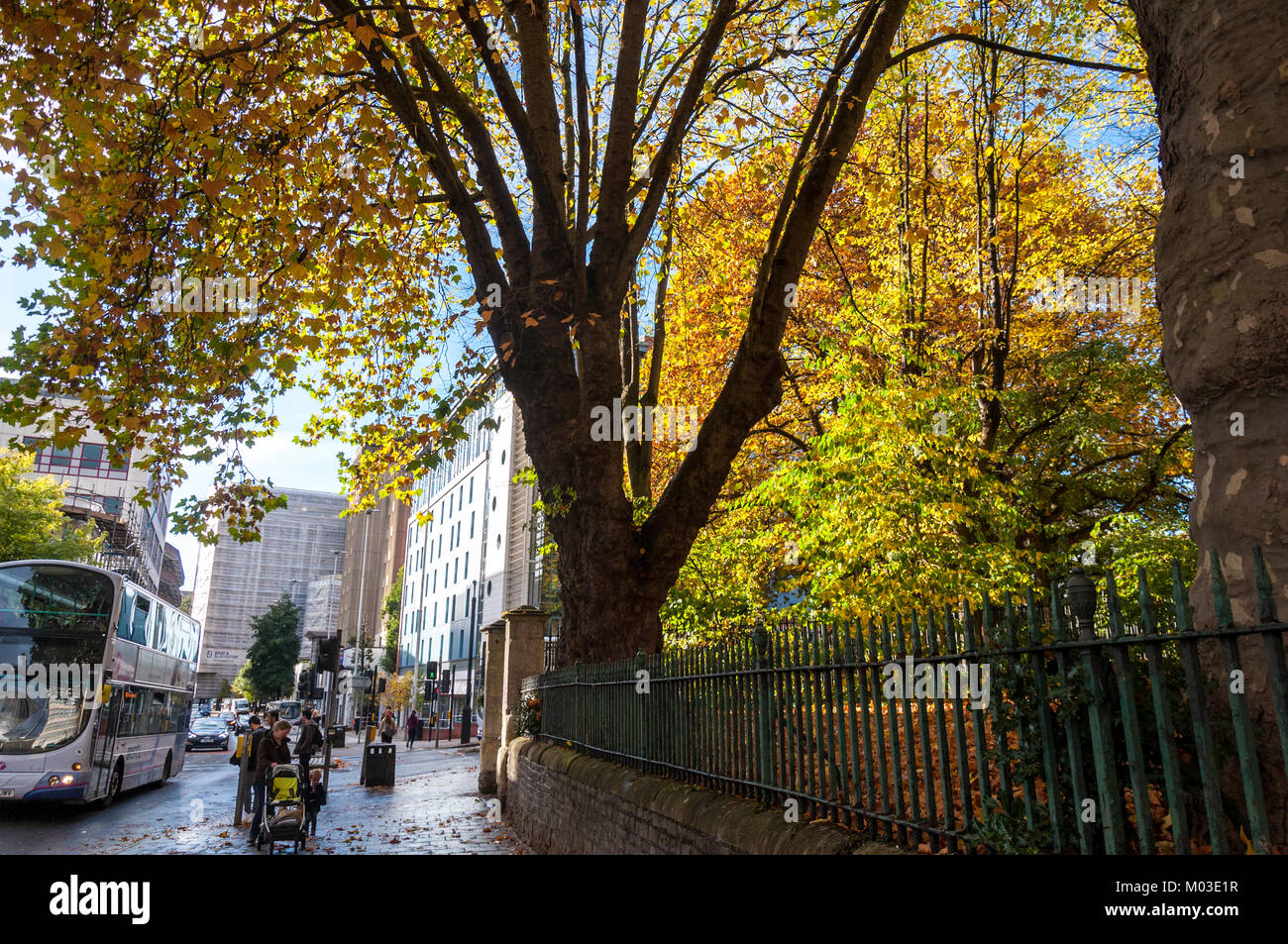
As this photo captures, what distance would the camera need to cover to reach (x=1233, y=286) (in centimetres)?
396

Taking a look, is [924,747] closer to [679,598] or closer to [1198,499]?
[1198,499]

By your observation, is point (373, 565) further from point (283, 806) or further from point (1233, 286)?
point (1233, 286)

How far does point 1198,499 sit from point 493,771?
15.7m

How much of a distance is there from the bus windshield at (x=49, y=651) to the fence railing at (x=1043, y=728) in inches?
589

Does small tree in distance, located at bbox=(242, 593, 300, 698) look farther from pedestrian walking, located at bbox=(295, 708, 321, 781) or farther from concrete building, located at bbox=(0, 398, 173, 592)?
pedestrian walking, located at bbox=(295, 708, 321, 781)

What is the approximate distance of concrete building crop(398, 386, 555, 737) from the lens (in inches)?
1981

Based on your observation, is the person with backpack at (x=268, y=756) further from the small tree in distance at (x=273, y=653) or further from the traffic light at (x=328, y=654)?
→ the small tree in distance at (x=273, y=653)

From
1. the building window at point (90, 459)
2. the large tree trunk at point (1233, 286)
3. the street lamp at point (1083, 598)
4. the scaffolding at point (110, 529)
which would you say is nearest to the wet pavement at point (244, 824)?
the street lamp at point (1083, 598)

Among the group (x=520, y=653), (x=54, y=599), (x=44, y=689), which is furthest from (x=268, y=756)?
(x=54, y=599)

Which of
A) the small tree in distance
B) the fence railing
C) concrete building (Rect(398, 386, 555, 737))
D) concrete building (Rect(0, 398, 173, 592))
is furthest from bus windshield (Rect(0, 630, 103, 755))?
the small tree in distance

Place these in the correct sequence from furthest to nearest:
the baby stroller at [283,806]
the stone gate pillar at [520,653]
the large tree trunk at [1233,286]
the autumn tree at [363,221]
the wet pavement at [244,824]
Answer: the stone gate pillar at [520,653] < the wet pavement at [244,824] < the baby stroller at [283,806] < the autumn tree at [363,221] < the large tree trunk at [1233,286]

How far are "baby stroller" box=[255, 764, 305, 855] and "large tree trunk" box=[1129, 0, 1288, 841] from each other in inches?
426

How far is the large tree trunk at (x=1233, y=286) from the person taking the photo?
12.2ft

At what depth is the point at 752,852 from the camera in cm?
493
